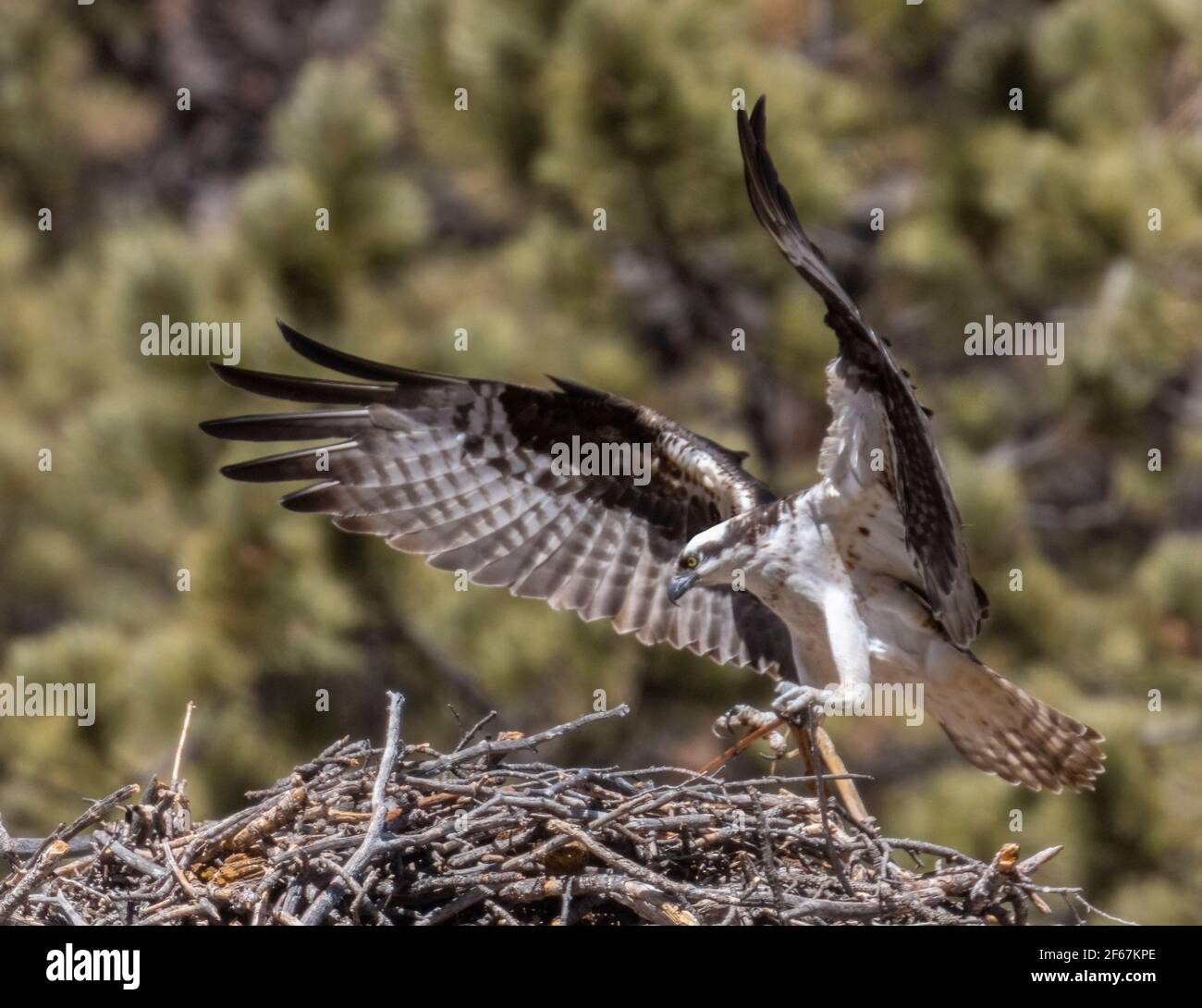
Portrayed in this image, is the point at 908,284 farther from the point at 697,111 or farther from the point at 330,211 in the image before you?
the point at 330,211

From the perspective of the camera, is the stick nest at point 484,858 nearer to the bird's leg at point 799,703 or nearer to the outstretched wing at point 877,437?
the bird's leg at point 799,703

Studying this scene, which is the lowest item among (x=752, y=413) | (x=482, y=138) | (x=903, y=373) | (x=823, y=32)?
(x=903, y=373)

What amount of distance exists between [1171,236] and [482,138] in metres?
2.97

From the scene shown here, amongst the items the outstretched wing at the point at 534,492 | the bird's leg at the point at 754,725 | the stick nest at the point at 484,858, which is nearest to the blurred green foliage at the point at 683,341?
the outstretched wing at the point at 534,492

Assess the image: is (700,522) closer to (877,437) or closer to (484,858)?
(877,437)

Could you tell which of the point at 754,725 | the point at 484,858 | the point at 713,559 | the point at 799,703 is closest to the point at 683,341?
the point at 713,559

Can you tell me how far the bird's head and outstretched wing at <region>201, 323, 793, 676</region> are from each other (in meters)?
0.28

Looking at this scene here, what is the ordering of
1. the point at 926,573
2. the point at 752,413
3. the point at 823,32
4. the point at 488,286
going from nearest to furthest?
the point at 926,573 < the point at 752,413 < the point at 823,32 < the point at 488,286

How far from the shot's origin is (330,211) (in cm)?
704

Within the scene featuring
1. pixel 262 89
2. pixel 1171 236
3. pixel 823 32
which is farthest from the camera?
pixel 262 89

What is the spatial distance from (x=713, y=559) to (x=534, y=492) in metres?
0.79

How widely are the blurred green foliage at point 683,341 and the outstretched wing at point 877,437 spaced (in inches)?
107

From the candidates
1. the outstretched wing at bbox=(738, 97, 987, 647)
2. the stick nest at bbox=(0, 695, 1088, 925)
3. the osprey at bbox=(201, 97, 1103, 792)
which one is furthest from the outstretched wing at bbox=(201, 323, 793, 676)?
the stick nest at bbox=(0, 695, 1088, 925)
